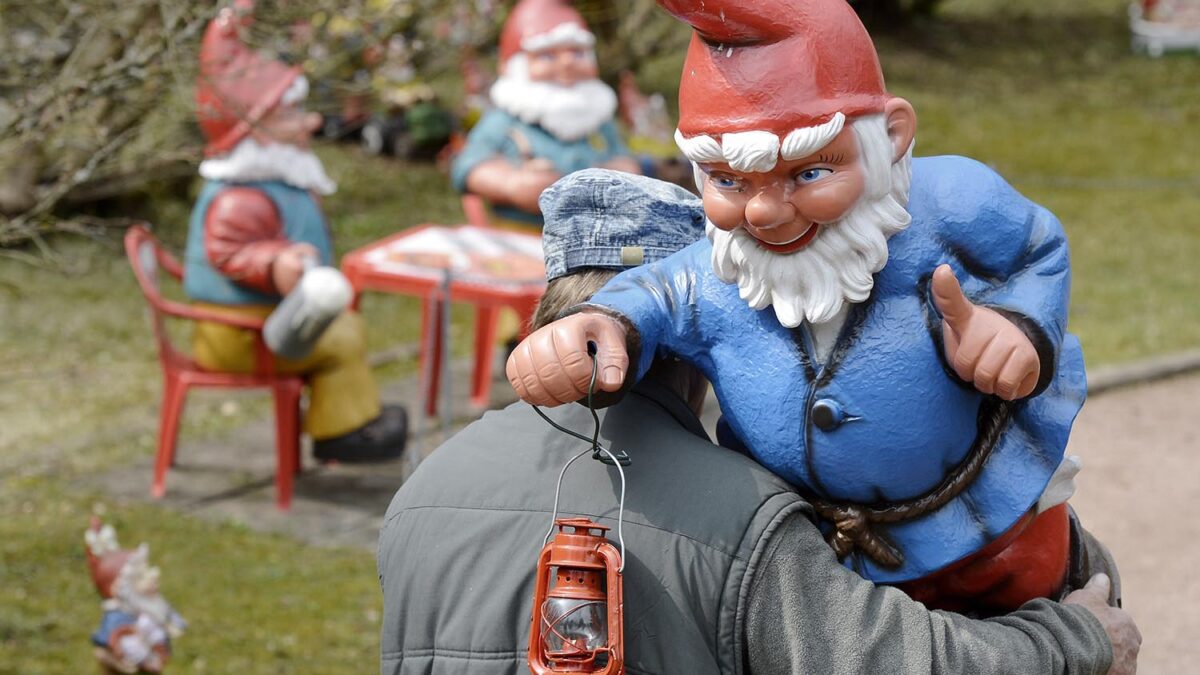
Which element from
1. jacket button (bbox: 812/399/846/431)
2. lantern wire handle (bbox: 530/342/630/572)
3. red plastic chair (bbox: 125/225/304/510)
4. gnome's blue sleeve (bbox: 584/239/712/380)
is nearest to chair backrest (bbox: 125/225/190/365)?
red plastic chair (bbox: 125/225/304/510)

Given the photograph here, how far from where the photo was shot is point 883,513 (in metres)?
2.16

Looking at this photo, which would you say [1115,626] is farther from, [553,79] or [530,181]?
[553,79]

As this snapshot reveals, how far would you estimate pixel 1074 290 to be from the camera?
8.88m

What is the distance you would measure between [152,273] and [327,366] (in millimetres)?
763

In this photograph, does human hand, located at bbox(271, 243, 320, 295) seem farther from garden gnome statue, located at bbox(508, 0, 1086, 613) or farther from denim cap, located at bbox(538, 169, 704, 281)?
garden gnome statue, located at bbox(508, 0, 1086, 613)

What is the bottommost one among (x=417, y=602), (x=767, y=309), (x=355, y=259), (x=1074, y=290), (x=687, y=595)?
(x=1074, y=290)

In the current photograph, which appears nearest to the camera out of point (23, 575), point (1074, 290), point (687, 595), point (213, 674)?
point (687, 595)

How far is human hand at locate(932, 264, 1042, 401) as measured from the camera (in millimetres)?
1981

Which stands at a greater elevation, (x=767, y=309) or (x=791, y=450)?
(x=767, y=309)

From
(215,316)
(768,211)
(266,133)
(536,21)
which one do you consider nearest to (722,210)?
(768,211)

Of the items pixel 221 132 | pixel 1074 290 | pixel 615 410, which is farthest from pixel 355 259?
pixel 1074 290

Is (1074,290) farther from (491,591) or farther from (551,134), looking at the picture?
(491,591)

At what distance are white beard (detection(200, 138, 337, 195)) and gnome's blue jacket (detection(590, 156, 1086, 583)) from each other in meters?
3.60

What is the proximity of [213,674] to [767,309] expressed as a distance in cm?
302
